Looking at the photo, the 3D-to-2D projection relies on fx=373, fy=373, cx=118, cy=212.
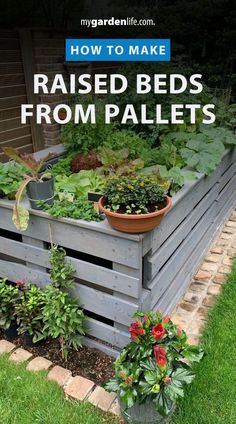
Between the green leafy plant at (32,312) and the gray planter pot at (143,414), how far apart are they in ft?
2.28

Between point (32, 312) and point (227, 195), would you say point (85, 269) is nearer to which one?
point (32, 312)

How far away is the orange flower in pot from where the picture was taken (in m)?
1.78

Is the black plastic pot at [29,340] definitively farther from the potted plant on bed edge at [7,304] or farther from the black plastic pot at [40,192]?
the black plastic pot at [40,192]

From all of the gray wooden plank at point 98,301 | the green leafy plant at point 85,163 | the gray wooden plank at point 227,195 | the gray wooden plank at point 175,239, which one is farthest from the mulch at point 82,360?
the gray wooden plank at point 227,195

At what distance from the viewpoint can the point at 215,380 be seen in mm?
2025

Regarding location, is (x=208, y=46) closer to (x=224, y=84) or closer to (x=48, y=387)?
(x=224, y=84)

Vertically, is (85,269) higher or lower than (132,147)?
lower

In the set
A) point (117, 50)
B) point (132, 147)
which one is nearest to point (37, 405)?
point (132, 147)

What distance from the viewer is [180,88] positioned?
347 cm

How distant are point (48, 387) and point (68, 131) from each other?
1919 mm

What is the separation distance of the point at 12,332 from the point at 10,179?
0.96 metres

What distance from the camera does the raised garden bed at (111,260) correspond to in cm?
194

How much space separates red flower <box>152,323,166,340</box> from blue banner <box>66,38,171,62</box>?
8.88 feet

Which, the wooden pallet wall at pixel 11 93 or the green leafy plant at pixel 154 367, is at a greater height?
the wooden pallet wall at pixel 11 93
